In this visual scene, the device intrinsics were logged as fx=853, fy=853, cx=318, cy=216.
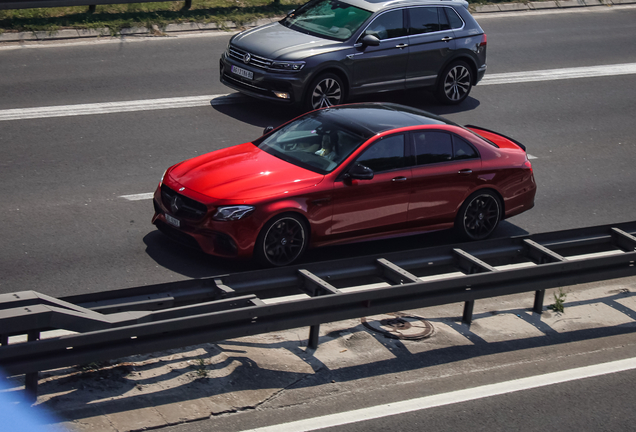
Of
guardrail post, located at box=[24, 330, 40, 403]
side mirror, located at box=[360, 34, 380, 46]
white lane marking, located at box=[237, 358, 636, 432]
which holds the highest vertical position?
side mirror, located at box=[360, 34, 380, 46]

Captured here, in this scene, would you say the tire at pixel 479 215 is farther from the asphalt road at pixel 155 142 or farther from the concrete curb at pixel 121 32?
the concrete curb at pixel 121 32

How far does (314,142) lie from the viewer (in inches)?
376

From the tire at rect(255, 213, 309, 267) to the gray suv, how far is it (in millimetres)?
5351

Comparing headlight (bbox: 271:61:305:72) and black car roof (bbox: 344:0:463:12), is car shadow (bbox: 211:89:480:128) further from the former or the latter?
black car roof (bbox: 344:0:463:12)

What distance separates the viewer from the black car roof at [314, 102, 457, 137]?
956cm

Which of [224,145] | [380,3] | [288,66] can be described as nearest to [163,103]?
[224,145]

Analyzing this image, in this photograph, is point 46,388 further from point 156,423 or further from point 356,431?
point 356,431

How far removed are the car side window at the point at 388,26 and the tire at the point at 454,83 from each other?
1169 mm

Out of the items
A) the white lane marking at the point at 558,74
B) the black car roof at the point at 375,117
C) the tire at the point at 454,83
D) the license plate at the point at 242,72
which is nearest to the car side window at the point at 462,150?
the black car roof at the point at 375,117

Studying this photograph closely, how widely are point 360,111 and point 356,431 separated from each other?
4.83m

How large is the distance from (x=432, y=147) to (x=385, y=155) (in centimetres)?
68

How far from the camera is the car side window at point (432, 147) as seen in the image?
9.66 metres

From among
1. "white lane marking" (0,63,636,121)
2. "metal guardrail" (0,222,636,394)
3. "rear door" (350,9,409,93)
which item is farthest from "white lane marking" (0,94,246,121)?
"metal guardrail" (0,222,636,394)

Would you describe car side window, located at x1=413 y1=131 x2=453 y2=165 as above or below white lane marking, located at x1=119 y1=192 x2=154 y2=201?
above
